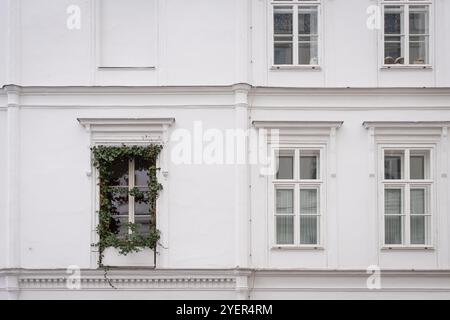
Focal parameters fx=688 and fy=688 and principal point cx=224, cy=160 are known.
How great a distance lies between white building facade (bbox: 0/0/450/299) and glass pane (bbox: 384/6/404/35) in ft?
0.09

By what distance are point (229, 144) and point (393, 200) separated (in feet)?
11.3

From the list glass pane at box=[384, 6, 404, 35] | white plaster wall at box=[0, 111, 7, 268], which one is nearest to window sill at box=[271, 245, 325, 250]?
glass pane at box=[384, 6, 404, 35]

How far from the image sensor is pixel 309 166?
1374cm

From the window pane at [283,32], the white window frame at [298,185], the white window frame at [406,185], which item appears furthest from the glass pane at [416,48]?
the white window frame at [298,185]

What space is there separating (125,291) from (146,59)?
15.1 feet

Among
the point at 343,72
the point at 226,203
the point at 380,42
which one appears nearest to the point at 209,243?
the point at 226,203

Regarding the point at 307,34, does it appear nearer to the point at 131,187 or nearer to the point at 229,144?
the point at 229,144

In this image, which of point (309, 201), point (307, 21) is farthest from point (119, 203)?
point (307, 21)

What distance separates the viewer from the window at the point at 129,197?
13.6 meters

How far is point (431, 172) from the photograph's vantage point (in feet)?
44.5

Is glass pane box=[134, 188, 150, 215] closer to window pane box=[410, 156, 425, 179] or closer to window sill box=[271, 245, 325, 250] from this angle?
window sill box=[271, 245, 325, 250]

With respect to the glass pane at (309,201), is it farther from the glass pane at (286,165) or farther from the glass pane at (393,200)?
the glass pane at (393,200)

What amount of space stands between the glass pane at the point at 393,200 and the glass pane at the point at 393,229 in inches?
6.2

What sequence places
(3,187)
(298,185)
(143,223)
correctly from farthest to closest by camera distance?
(143,223) → (298,185) → (3,187)
